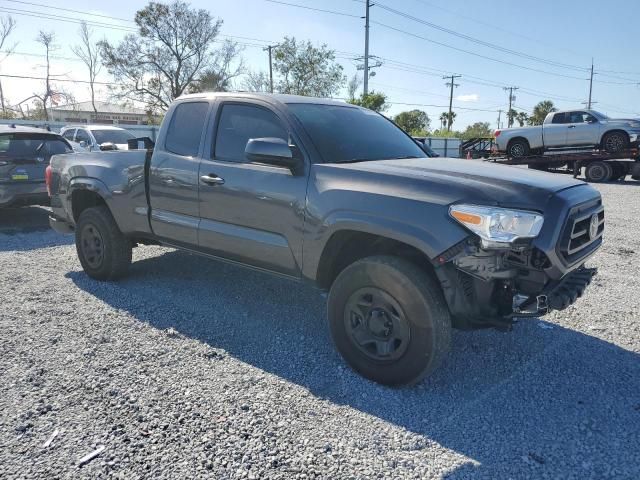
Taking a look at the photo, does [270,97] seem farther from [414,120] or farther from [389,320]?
[414,120]

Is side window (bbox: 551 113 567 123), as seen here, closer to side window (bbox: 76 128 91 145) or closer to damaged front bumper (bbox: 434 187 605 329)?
side window (bbox: 76 128 91 145)

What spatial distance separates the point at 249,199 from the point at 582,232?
2.28 metres

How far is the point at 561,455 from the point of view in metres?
2.47

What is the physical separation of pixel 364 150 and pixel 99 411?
255cm

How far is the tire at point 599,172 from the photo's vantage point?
53.0ft

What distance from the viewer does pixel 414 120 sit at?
61406 mm

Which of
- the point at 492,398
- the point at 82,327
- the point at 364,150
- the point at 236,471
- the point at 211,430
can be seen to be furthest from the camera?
the point at 82,327

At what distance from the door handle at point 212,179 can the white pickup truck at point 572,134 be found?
1618cm

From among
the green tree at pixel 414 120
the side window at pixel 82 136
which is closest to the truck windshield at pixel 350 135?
the side window at pixel 82 136

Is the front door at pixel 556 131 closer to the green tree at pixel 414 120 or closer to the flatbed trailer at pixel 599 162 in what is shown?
the flatbed trailer at pixel 599 162

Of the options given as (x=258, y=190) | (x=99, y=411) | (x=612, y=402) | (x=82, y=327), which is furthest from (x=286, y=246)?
(x=612, y=402)

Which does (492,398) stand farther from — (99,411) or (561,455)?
(99,411)

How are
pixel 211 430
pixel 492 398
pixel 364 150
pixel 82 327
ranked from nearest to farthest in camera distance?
pixel 211 430, pixel 492 398, pixel 364 150, pixel 82 327

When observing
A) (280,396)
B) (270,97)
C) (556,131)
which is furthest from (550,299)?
(556,131)
